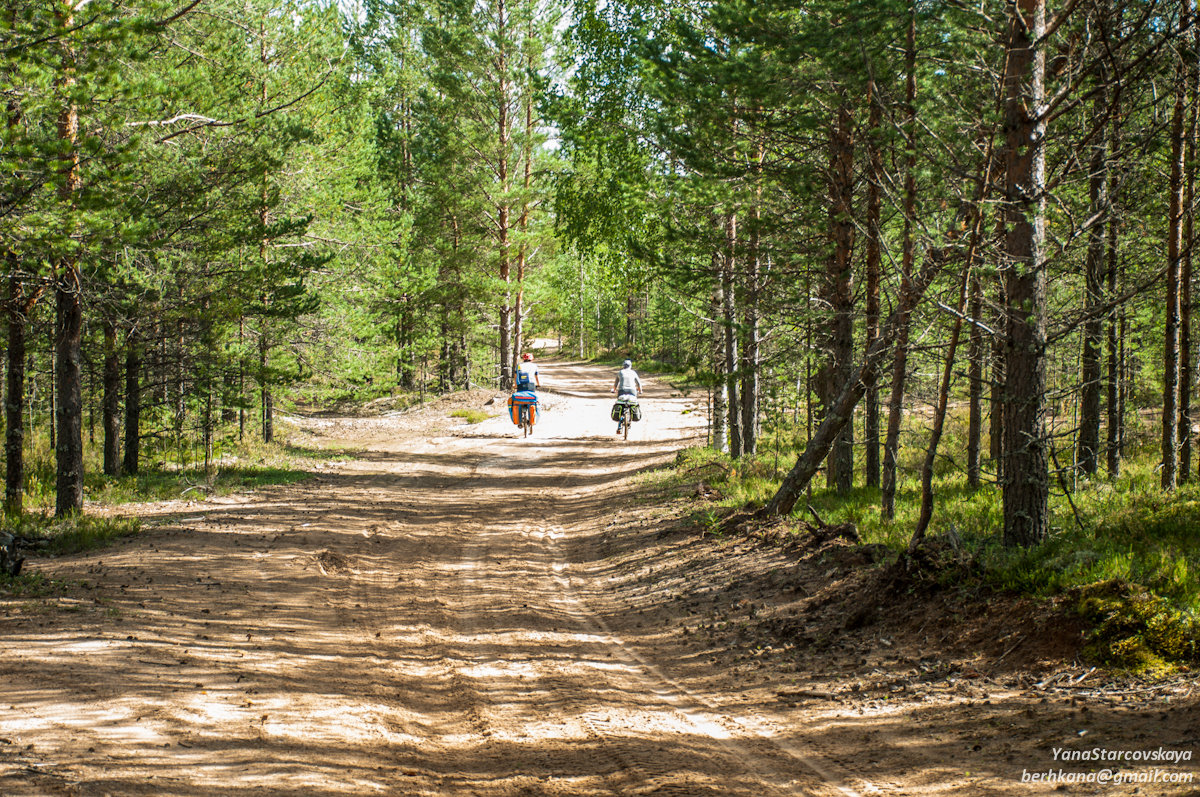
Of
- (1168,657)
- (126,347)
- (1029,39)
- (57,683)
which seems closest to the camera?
(1168,657)

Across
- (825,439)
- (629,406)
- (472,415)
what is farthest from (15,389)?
(472,415)

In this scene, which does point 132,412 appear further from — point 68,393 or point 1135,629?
point 1135,629

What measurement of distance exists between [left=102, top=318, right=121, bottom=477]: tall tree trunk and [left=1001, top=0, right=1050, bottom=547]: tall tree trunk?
528 inches

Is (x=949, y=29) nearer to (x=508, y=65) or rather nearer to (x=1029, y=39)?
(x=1029, y=39)

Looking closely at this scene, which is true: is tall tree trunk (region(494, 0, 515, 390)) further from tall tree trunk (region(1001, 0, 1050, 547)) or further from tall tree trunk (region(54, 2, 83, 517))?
tall tree trunk (region(1001, 0, 1050, 547))

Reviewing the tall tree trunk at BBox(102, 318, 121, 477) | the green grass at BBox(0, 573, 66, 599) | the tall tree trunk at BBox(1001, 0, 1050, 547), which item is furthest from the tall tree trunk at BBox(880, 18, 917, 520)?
the tall tree trunk at BBox(102, 318, 121, 477)

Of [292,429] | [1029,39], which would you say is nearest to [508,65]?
Result: [292,429]

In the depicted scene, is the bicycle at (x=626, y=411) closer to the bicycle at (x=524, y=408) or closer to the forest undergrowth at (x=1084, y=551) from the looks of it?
the bicycle at (x=524, y=408)

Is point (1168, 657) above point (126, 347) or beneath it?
beneath

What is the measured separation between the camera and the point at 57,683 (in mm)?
5117

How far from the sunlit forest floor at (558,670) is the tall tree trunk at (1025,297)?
0.66 m

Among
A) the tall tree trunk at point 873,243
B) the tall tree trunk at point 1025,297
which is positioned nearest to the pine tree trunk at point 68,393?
the tall tree trunk at point 873,243

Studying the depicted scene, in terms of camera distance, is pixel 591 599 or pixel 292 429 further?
pixel 292 429

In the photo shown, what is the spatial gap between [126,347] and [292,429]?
12339 millimetres
